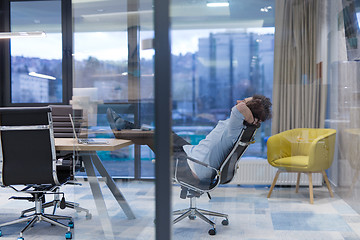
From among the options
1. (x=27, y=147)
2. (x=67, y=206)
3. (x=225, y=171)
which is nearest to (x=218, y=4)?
(x=225, y=171)

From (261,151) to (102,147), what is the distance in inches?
56.4

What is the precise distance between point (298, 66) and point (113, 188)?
1856mm

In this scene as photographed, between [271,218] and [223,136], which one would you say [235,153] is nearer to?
[223,136]

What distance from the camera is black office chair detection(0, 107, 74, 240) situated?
120 inches

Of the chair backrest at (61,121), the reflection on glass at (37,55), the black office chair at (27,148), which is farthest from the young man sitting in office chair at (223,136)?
the reflection on glass at (37,55)

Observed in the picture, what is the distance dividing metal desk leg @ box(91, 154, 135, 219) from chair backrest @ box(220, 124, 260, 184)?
3.25 feet

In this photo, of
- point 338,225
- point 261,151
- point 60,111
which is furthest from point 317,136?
point 60,111

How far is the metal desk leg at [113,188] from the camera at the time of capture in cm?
174

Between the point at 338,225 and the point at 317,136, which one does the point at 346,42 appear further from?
the point at 338,225

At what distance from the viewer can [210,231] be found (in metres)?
2.93

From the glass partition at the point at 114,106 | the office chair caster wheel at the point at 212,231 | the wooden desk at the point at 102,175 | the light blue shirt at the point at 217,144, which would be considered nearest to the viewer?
the glass partition at the point at 114,106

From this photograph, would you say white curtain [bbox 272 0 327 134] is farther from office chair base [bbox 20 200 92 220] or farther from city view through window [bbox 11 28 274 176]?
office chair base [bbox 20 200 92 220]

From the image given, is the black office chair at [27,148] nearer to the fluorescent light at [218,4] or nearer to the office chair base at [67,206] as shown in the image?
the office chair base at [67,206]

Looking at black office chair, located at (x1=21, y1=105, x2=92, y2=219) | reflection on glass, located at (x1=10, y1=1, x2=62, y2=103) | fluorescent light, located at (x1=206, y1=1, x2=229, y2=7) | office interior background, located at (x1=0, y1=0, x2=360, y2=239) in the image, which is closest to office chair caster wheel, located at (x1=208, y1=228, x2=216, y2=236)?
office interior background, located at (x1=0, y1=0, x2=360, y2=239)
